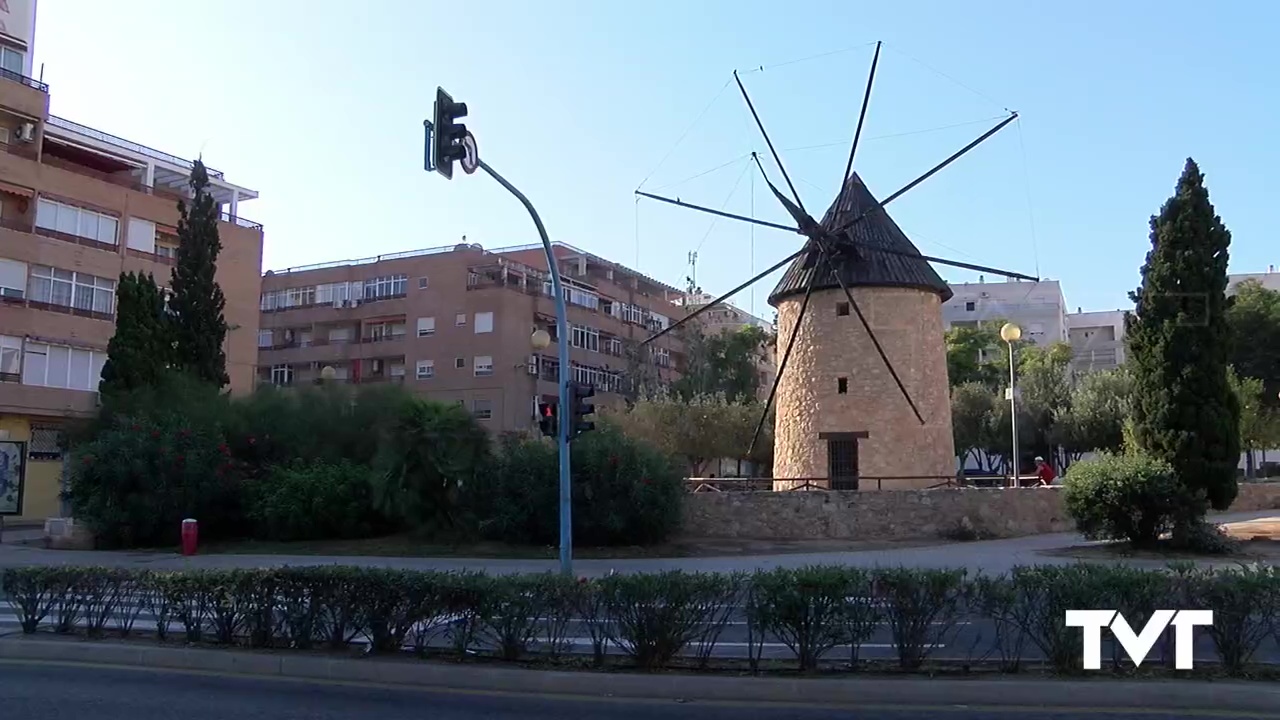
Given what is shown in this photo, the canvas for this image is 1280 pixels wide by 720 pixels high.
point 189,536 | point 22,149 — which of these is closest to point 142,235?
point 22,149

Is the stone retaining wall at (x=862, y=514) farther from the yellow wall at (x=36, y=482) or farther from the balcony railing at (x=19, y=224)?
the balcony railing at (x=19, y=224)

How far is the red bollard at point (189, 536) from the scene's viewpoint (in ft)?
82.6

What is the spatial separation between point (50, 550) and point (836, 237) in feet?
76.8

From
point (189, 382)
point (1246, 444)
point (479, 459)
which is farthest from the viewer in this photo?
point (1246, 444)

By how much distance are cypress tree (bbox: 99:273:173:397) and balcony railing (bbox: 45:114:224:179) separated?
18.5 metres

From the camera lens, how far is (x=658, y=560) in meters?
23.4

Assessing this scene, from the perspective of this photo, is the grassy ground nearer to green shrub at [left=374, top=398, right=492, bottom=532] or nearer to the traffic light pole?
green shrub at [left=374, top=398, right=492, bottom=532]

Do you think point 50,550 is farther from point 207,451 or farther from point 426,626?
point 426,626

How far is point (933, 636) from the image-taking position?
9086mm

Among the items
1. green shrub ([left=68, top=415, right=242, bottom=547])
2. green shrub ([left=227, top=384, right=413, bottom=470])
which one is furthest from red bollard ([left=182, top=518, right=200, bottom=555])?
green shrub ([left=227, top=384, right=413, bottom=470])

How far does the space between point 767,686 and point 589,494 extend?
54.1ft

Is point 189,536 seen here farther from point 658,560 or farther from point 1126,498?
point 1126,498

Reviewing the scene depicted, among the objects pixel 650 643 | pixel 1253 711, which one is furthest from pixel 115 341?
pixel 1253 711

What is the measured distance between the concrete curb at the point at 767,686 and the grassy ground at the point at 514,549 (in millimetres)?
14343
